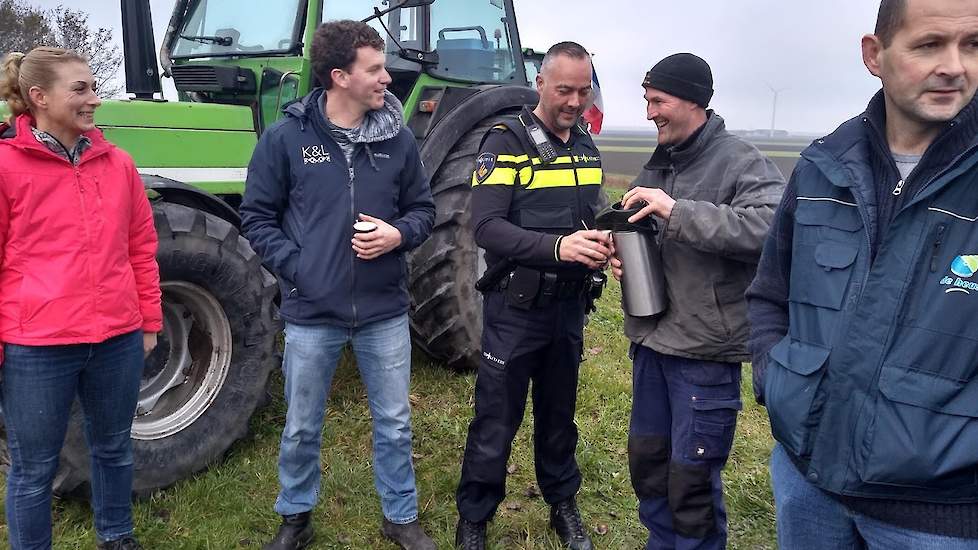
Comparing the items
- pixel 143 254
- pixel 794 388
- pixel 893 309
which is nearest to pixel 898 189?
pixel 893 309

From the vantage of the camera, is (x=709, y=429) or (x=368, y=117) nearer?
(x=709, y=429)

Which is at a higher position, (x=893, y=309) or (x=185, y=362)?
(x=893, y=309)

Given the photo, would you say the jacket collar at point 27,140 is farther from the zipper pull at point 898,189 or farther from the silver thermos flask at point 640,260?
the zipper pull at point 898,189

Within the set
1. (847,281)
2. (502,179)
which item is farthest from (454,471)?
(847,281)

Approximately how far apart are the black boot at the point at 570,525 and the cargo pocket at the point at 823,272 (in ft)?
5.33

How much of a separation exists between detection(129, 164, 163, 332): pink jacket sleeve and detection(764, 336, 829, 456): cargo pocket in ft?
6.21

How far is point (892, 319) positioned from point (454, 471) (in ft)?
7.72

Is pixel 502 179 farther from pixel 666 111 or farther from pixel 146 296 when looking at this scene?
pixel 146 296

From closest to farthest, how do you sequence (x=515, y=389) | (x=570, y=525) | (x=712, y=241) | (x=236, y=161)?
(x=712, y=241)
(x=515, y=389)
(x=570, y=525)
(x=236, y=161)

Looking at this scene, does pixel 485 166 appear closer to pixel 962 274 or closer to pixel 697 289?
pixel 697 289

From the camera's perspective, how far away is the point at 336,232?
238 centimetres

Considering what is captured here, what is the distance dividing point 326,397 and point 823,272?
1707 mm

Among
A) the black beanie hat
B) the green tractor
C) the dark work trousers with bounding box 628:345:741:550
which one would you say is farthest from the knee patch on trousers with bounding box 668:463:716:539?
the green tractor

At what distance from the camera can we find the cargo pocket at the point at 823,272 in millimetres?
1332
